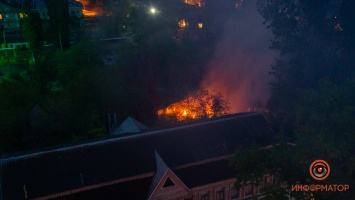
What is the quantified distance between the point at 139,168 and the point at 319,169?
1284 cm

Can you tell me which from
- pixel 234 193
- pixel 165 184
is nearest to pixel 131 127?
pixel 165 184

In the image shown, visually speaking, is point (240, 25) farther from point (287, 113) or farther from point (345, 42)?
point (287, 113)

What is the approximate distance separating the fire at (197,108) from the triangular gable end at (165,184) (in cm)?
1358

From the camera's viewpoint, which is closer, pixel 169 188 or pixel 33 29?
pixel 169 188

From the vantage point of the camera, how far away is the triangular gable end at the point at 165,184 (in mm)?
22578

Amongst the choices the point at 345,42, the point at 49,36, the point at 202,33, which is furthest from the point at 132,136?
the point at 202,33

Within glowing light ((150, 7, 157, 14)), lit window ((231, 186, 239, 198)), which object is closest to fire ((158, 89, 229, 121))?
lit window ((231, 186, 239, 198))

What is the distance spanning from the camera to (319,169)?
48.8 feet

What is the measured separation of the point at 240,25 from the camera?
64.4 meters

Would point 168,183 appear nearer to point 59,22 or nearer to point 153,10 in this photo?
point 59,22

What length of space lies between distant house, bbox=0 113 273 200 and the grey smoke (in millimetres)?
20994

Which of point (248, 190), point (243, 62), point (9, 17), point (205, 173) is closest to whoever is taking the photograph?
point (205, 173)

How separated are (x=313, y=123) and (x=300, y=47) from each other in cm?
2366

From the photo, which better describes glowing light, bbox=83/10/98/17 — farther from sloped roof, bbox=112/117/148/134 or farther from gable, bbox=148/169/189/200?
gable, bbox=148/169/189/200
